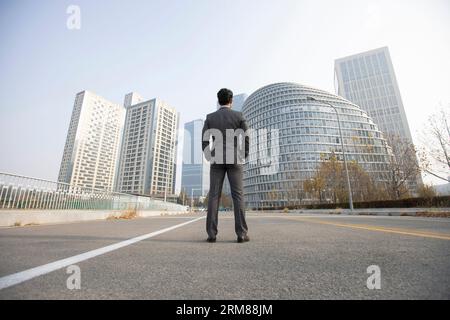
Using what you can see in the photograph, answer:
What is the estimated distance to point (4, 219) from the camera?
614 centimetres

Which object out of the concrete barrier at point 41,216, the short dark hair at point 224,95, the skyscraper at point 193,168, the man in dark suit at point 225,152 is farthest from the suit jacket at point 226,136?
the skyscraper at point 193,168

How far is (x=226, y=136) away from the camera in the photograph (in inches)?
134

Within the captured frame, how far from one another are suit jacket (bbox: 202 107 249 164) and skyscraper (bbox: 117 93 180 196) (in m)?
102

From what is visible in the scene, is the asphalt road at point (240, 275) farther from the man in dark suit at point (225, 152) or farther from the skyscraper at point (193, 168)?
the skyscraper at point (193, 168)

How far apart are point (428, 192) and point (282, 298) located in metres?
31.3

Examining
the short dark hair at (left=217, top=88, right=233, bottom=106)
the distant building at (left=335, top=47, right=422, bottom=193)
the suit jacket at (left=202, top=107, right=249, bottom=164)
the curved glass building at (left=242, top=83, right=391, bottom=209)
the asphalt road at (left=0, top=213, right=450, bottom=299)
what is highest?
the distant building at (left=335, top=47, right=422, bottom=193)

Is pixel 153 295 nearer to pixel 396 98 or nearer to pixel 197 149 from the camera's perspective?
pixel 197 149

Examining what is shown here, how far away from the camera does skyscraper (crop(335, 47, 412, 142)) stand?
321 ft

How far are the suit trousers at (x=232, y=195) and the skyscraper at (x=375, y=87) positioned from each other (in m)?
116

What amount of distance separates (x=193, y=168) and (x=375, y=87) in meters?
121

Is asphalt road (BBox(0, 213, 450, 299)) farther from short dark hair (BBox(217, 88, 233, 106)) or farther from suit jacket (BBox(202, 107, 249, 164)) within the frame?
short dark hair (BBox(217, 88, 233, 106))

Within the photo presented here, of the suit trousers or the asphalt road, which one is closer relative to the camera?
the asphalt road

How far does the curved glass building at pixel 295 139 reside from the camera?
78.0 metres

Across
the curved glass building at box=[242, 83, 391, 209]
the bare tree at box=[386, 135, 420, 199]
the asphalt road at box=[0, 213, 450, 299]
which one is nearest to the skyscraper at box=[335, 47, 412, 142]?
the curved glass building at box=[242, 83, 391, 209]
